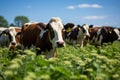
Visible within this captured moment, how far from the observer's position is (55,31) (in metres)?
9.58

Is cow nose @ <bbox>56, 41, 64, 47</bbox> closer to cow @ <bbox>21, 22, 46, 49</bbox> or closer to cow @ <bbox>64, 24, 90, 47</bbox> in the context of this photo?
cow @ <bbox>21, 22, 46, 49</bbox>

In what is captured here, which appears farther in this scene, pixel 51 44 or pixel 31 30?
pixel 31 30

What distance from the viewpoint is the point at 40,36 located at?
997 cm

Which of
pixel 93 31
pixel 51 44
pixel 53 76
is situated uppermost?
pixel 53 76

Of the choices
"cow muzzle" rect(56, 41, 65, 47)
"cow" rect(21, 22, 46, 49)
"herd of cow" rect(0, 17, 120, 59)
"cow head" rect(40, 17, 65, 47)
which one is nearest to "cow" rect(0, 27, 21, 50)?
"herd of cow" rect(0, 17, 120, 59)

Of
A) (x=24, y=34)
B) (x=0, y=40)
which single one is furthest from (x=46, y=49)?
(x=0, y=40)

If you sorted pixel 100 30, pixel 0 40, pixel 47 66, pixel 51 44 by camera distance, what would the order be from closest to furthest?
pixel 47 66 → pixel 51 44 → pixel 0 40 → pixel 100 30

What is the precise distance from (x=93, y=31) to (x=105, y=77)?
63.5 ft

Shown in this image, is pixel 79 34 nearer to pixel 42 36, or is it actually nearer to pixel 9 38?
pixel 9 38

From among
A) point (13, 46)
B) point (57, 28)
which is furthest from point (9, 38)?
point (57, 28)

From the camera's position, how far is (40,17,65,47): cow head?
30.3 feet

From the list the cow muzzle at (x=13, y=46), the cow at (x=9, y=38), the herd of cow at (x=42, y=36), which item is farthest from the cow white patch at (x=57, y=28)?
the cow at (x=9, y=38)

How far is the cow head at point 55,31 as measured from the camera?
30.3ft

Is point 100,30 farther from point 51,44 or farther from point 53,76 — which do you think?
point 53,76
